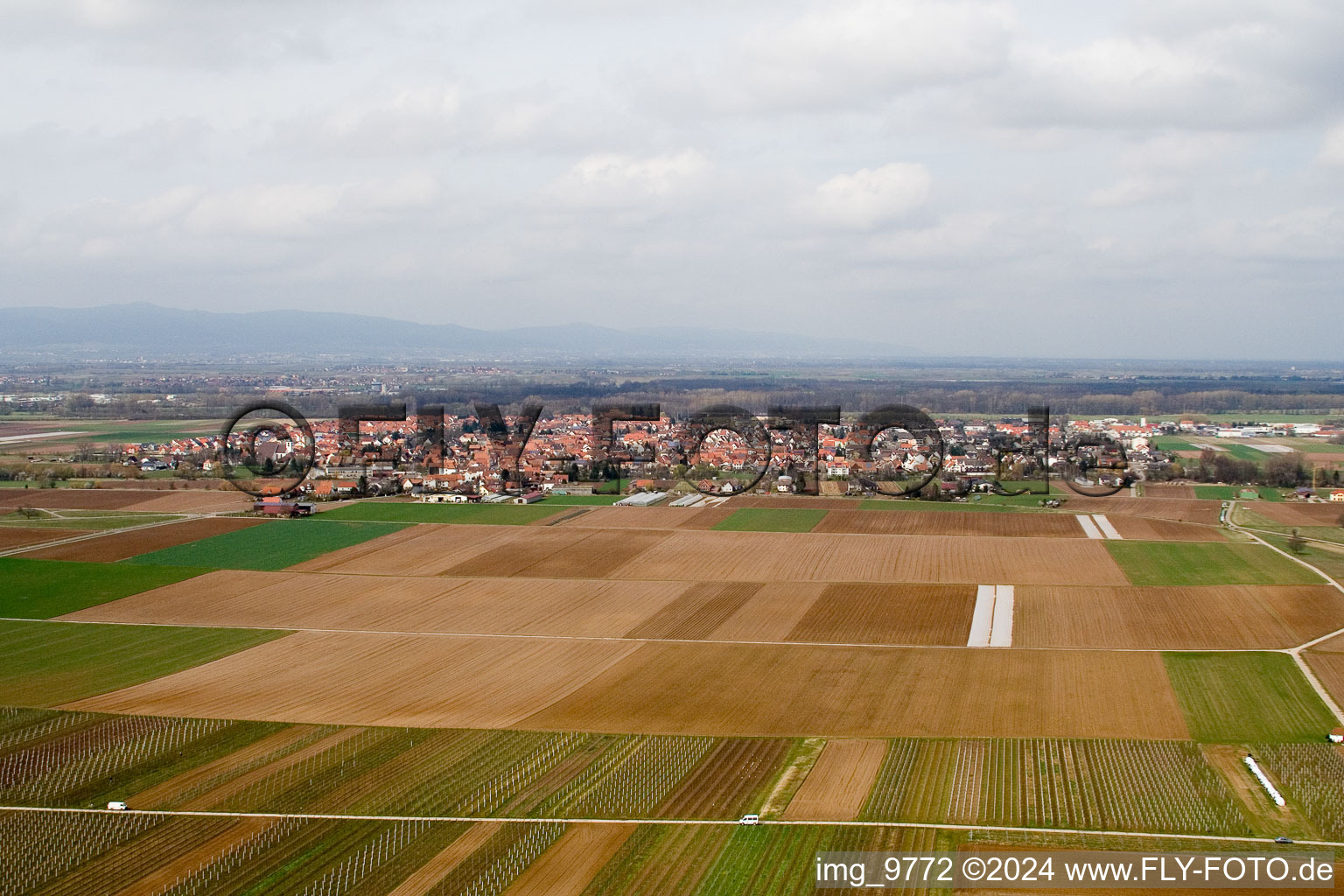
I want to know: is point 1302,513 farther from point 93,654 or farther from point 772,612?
point 93,654

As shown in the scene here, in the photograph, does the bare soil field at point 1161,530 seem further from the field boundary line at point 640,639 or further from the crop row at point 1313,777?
the crop row at point 1313,777

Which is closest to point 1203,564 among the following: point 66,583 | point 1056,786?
point 1056,786

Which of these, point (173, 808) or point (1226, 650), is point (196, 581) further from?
point (1226, 650)

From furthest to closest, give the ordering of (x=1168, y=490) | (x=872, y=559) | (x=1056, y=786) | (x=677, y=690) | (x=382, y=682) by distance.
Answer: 1. (x=1168, y=490)
2. (x=872, y=559)
3. (x=382, y=682)
4. (x=677, y=690)
5. (x=1056, y=786)

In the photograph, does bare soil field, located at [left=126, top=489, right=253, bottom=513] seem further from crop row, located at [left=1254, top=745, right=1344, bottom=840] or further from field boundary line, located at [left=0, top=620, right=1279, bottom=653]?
crop row, located at [left=1254, top=745, right=1344, bottom=840]

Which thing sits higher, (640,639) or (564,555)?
(564,555)

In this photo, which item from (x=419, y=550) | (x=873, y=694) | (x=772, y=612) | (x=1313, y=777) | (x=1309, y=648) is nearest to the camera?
(x=1313, y=777)

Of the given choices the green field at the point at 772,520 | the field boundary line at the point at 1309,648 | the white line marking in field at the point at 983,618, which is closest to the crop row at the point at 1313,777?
the field boundary line at the point at 1309,648

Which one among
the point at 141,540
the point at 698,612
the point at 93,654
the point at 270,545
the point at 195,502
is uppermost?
the point at 195,502

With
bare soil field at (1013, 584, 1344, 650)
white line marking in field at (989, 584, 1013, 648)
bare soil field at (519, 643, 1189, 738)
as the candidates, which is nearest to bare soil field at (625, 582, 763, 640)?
bare soil field at (519, 643, 1189, 738)
